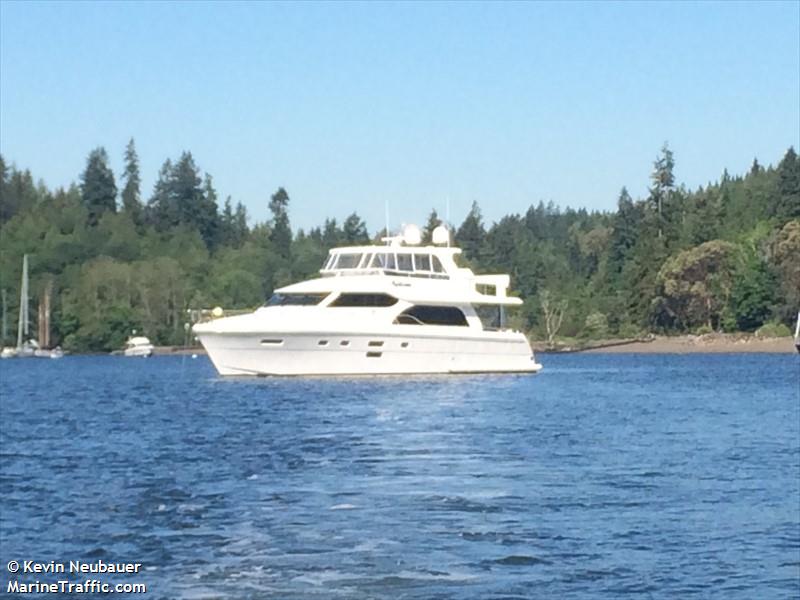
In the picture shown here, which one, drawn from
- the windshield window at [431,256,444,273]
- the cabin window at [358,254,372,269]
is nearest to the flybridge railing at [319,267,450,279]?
the cabin window at [358,254,372,269]

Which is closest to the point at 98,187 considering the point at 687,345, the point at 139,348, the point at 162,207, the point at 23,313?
the point at 162,207

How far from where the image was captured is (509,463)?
2722 cm

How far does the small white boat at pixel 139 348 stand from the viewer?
122 meters

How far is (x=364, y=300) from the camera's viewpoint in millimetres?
56469

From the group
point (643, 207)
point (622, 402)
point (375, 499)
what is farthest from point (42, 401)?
point (643, 207)

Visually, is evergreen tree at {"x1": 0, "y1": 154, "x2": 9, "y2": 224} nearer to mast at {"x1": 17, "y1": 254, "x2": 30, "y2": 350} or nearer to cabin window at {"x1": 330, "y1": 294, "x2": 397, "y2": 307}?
mast at {"x1": 17, "y1": 254, "x2": 30, "y2": 350}

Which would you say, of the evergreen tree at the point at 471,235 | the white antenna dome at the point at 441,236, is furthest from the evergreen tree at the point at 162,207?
the white antenna dome at the point at 441,236

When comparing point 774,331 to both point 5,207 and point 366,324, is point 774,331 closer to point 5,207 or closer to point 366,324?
point 366,324

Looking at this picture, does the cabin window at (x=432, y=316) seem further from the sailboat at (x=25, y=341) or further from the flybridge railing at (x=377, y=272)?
the sailboat at (x=25, y=341)

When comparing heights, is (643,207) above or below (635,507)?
above

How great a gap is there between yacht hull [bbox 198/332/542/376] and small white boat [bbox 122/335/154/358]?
215 ft

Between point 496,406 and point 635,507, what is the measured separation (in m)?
21.6

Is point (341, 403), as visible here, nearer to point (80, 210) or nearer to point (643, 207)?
point (643, 207)

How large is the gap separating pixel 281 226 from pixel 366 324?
12117cm
